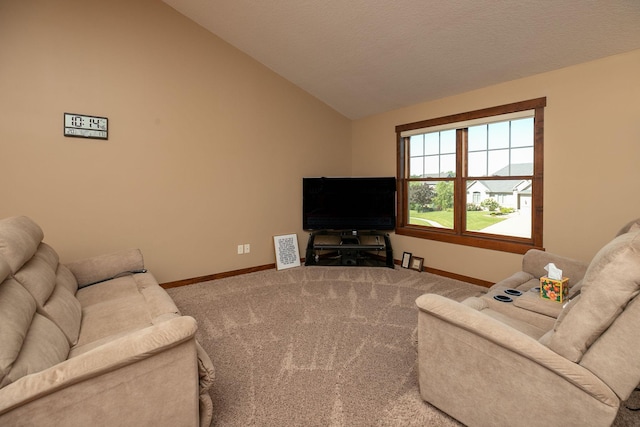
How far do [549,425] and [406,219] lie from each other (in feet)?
12.2

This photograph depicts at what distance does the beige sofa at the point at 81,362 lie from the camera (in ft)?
3.81

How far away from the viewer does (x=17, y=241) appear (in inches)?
71.1

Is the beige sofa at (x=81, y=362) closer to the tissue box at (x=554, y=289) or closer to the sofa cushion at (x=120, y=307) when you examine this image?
the sofa cushion at (x=120, y=307)

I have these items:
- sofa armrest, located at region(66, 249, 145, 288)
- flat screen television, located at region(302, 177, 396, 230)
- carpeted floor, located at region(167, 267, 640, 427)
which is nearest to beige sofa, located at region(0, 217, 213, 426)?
carpeted floor, located at region(167, 267, 640, 427)

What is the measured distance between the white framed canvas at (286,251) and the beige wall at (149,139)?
123 millimetres

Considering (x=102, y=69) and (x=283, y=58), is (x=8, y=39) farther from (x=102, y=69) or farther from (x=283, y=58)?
(x=283, y=58)

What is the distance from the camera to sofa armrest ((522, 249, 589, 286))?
2514 mm

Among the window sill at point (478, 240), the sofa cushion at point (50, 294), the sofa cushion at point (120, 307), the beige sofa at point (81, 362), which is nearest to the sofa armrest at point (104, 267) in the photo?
the sofa cushion at point (120, 307)

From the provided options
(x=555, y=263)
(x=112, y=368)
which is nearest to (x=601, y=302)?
(x=555, y=263)

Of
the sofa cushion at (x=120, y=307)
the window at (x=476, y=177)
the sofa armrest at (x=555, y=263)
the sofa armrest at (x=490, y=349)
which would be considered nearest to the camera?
the sofa armrest at (x=490, y=349)

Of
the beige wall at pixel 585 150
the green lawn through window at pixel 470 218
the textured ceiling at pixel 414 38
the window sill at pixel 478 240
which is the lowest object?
the window sill at pixel 478 240

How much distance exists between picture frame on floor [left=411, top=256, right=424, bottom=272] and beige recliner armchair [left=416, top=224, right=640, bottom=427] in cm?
267

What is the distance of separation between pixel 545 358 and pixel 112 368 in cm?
174

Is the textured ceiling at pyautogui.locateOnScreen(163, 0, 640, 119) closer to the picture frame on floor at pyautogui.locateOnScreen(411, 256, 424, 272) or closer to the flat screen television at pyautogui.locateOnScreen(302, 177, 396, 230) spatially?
the flat screen television at pyautogui.locateOnScreen(302, 177, 396, 230)
